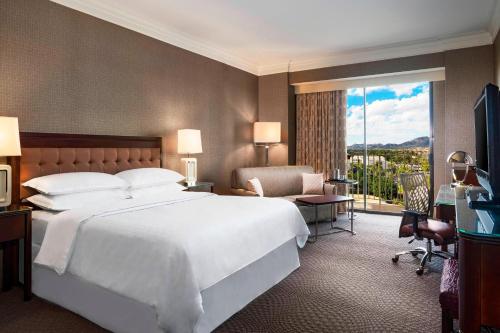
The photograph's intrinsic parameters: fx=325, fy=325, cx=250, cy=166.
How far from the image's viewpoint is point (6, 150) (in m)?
2.61

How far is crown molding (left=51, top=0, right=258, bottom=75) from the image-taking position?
3.55m

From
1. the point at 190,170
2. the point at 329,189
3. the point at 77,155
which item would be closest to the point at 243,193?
the point at 190,170

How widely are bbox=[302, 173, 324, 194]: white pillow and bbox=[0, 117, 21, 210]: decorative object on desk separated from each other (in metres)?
4.09

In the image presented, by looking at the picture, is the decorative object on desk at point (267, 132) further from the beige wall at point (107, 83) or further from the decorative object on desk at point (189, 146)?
the decorative object on desk at point (189, 146)

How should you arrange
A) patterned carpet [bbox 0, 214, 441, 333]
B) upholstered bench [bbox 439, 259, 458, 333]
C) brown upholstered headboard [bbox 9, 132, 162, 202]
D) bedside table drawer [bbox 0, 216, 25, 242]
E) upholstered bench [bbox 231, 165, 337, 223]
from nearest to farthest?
upholstered bench [bbox 439, 259, 458, 333], patterned carpet [bbox 0, 214, 441, 333], bedside table drawer [bbox 0, 216, 25, 242], brown upholstered headboard [bbox 9, 132, 162, 202], upholstered bench [bbox 231, 165, 337, 223]

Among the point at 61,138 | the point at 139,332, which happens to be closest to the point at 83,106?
the point at 61,138

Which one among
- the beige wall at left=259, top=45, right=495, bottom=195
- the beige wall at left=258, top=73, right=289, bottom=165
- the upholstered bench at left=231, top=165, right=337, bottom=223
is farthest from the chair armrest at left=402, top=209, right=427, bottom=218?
the beige wall at left=258, top=73, right=289, bottom=165

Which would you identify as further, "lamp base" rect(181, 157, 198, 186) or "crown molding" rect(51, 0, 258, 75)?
"lamp base" rect(181, 157, 198, 186)

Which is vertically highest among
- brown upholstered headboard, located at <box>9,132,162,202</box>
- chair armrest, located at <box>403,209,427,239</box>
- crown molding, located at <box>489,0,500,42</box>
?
crown molding, located at <box>489,0,500,42</box>

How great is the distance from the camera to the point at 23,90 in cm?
307

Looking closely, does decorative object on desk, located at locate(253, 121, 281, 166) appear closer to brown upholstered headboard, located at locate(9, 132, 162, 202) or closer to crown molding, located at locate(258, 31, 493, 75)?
crown molding, located at locate(258, 31, 493, 75)

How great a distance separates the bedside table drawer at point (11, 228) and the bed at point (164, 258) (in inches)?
6.2

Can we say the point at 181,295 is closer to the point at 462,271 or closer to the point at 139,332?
the point at 139,332

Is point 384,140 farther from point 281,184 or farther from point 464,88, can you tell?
point 281,184
